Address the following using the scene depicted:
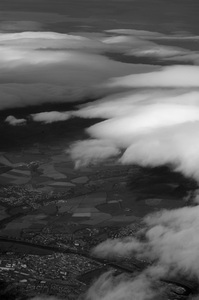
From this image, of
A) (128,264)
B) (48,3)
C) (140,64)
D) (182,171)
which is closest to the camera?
(128,264)

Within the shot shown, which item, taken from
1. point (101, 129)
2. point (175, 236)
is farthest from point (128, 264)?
point (101, 129)

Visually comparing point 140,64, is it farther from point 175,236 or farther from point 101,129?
point 175,236

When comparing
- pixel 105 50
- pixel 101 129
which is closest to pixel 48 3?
pixel 105 50

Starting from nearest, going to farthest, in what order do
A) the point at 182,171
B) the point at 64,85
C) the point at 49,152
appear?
the point at 182,171, the point at 49,152, the point at 64,85

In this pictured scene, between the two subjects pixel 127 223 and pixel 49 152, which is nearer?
pixel 127 223

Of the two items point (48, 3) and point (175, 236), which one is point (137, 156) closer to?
point (175, 236)

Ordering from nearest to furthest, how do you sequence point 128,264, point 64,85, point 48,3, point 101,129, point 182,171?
1. point 128,264
2. point 182,171
3. point 101,129
4. point 64,85
5. point 48,3

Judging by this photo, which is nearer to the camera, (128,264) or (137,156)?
(128,264)

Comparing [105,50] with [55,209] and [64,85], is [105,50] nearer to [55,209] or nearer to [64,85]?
[64,85]

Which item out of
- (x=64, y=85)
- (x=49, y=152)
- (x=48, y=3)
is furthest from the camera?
(x=48, y=3)
